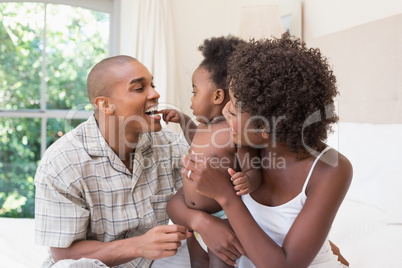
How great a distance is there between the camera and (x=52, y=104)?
420 cm

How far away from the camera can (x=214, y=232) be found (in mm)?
1286

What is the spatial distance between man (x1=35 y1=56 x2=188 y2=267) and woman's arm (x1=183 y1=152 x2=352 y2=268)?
236 mm

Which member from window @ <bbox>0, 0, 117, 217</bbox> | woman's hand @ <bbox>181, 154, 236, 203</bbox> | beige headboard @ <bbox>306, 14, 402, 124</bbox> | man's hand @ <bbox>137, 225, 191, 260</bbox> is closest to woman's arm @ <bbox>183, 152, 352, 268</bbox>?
woman's hand @ <bbox>181, 154, 236, 203</bbox>

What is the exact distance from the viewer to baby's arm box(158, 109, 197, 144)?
5.83 ft

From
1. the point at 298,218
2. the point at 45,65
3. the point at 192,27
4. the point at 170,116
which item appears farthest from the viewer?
the point at 192,27

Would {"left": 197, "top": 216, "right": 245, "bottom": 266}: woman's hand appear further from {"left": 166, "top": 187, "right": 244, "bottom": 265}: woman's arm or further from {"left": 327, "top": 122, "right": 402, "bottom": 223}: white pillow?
{"left": 327, "top": 122, "right": 402, "bottom": 223}: white pillow

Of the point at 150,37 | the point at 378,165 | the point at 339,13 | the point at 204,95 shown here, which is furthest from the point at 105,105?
the point at 150,37

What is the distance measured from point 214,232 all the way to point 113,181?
43 cm

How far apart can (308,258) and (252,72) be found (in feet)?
1.67

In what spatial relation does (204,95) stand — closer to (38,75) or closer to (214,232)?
(214,232)

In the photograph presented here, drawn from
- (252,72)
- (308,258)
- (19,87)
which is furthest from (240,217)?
(19,87)

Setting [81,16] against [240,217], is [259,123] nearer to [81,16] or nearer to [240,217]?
[240,217]

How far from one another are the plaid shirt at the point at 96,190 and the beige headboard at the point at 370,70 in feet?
4.23

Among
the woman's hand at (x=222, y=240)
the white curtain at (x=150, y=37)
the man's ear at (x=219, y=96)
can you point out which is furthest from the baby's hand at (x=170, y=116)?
the white curtain at (x=150, y=37)
